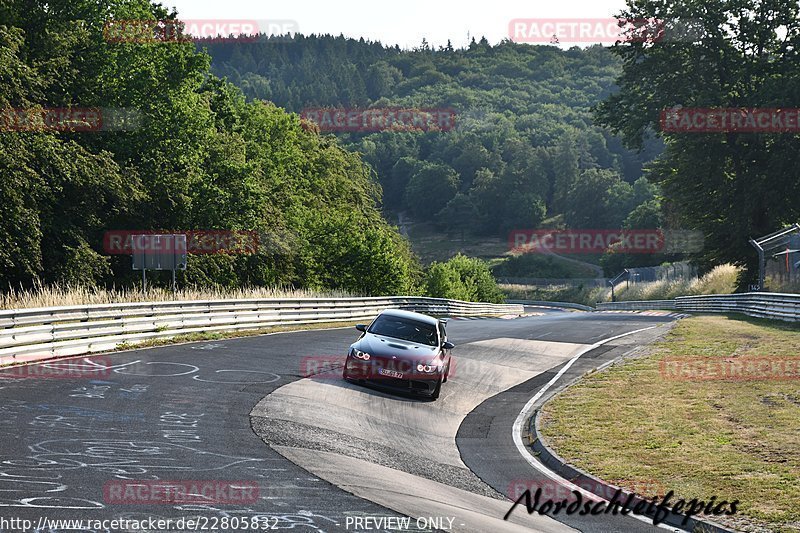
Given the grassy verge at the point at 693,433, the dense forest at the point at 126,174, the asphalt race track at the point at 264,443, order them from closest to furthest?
1. the asphalt race track at the point at 264,443
2. the grassy verge at the point at 693,433
3. the dense forest at the point at 126,174

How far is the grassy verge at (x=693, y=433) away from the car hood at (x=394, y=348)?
256 centimetres

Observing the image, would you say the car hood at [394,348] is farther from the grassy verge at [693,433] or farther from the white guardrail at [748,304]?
the white guardrail at [748,304]

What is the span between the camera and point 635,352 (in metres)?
25.7

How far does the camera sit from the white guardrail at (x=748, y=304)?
105 ft

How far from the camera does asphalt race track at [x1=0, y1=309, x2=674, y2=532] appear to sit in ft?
26.6

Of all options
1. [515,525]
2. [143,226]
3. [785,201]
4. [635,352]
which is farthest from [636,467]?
[785,201]

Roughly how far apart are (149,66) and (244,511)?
137 ft

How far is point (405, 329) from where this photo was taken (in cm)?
1833

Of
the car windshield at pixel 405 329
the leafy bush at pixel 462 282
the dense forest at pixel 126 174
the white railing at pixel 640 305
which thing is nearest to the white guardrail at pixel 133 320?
the car windshield at pixel 405 329

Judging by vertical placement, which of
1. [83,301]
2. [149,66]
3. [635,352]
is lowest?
[635,352]

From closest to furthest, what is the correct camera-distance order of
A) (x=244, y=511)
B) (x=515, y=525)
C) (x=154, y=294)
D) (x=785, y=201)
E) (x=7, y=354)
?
(x=244, y=511), (x=515, y=525), (x=7, y=354), (x=154, y=294), (x=785, y=201)

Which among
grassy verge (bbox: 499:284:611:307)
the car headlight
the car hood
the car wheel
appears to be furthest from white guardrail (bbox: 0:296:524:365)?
grassy verge (bbox: 499:284:611:307)

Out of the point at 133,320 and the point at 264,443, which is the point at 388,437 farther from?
the point at 133,320

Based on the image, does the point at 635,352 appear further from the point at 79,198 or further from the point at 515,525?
the point at 79,198
